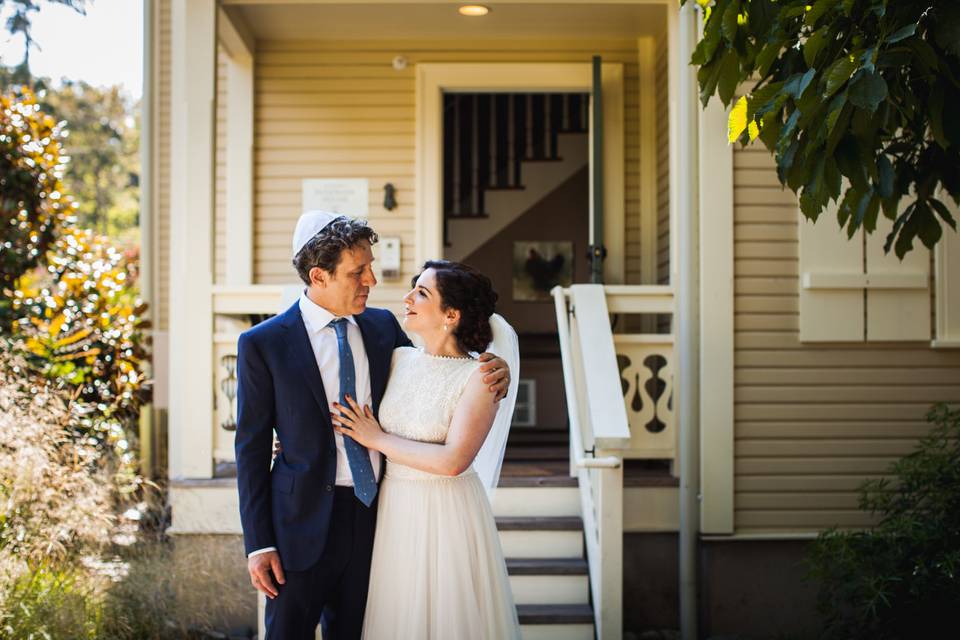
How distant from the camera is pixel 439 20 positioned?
684 centimetres

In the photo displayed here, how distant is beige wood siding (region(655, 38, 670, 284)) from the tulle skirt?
3.90 meters

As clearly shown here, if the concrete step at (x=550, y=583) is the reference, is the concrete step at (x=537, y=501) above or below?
above

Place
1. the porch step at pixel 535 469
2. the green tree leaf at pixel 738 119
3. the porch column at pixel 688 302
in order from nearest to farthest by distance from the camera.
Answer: the green tree leaf at pixel 738 119 < the porch column at pixel 688 302 < the porch step at pixel 535 469

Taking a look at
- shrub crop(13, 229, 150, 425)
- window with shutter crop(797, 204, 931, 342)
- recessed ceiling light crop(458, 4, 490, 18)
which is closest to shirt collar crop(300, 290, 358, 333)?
window with shutter crop(797, 204, 931, 342)

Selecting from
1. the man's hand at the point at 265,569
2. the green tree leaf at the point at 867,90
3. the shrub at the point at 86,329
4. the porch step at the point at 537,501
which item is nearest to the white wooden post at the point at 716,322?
the porch step at the point at 537,501

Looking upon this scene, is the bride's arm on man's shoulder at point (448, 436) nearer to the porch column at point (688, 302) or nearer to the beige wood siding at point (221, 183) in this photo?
the porch column at point (688, 302)

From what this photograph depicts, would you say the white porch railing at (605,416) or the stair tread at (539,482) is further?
the stair tread at (539,482)

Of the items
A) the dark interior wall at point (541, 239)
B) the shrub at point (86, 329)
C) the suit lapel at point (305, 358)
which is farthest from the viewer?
the dark interior wall at point (541, 239)

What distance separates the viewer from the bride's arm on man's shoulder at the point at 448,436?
3.25 m

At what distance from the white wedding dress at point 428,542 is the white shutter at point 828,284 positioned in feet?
10.4

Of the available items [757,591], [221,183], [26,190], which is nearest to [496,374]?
[757,591]

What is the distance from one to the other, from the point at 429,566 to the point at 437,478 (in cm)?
28

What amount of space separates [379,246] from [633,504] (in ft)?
8.25

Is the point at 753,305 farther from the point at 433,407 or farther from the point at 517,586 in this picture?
the point at 433,407
